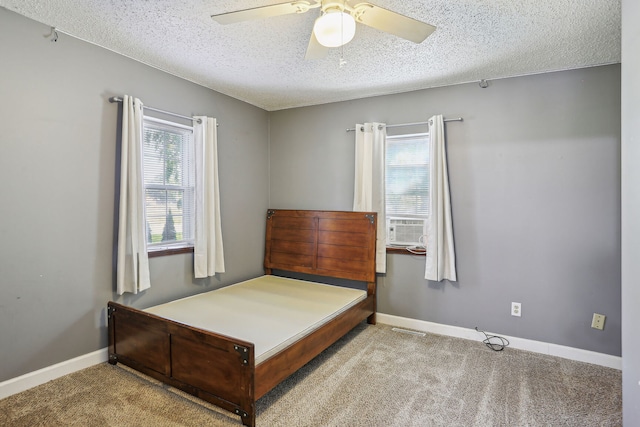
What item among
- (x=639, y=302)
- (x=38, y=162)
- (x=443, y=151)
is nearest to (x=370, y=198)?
(x=443, y=151)

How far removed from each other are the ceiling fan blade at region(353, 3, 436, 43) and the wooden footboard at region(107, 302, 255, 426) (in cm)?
185

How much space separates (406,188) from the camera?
3.48 metres

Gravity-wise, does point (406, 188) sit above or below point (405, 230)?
above

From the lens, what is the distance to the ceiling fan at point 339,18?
160cm

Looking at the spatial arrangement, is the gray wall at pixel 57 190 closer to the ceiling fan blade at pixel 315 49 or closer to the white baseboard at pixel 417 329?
the white baseboard at pixel 417 329

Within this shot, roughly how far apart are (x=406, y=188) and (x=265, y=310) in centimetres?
185

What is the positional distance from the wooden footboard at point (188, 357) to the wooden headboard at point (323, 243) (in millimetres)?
1767

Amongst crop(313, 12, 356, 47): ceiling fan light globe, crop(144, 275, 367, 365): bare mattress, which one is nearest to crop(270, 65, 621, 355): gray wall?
crop(144, 275, 367, 365): bare mattress

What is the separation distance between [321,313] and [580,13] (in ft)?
8.65

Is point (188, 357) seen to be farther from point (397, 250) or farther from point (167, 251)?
point (397, 250)

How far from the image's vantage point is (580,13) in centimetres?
203

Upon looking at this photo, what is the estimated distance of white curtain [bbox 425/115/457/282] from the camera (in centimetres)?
314

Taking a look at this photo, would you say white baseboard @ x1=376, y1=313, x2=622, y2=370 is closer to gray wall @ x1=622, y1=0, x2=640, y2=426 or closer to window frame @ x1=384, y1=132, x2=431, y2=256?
window frame @ x1=384, y1=132, x2=431, y2=256

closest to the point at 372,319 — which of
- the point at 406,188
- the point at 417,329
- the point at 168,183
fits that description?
the point at 417,329
